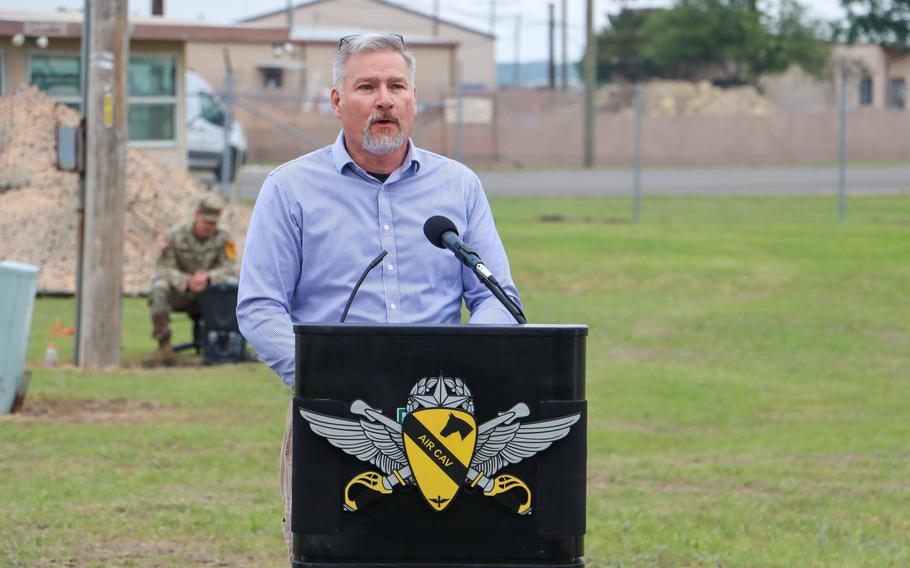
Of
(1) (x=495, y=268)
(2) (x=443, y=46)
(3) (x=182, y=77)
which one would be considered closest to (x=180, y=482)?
(1) (x=495, y=268)

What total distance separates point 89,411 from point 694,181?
28.1 meters

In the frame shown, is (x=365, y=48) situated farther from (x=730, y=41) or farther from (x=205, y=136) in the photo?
(x=730, y=41)

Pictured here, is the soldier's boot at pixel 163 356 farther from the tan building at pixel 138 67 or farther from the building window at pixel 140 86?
the building window at pixel 140 86

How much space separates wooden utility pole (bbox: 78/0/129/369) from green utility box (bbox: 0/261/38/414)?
6.81 ft

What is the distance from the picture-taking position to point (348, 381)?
10.3 feet

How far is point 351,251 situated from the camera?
3848mm

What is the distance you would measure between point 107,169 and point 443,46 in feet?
143

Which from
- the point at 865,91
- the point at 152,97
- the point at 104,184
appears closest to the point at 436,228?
the point at 104,184

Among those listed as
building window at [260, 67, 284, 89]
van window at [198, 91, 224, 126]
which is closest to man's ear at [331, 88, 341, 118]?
van window at [198, 91, 224, 126]

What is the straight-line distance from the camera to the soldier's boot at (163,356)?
514 inches

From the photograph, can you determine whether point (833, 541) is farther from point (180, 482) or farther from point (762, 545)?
point (180, 482)

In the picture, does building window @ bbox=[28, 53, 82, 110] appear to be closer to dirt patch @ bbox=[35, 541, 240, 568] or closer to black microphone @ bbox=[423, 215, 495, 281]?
dirt patch @ bbox=[35, 541, 240, 568]

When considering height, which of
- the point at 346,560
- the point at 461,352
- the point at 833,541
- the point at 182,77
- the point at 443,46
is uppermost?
the point at 443,46

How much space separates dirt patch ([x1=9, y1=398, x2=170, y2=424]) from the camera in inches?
388
